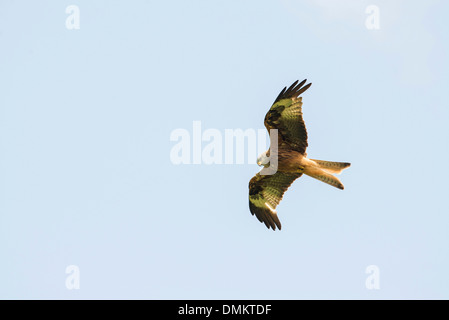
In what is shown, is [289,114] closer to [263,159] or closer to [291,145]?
[291,145]

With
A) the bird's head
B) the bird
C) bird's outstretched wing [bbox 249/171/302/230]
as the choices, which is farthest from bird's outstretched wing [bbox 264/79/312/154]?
bird's outstretched wing [bbox 249/171/302/230]

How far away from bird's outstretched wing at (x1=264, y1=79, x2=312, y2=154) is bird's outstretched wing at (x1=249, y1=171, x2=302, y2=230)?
1.05 meters

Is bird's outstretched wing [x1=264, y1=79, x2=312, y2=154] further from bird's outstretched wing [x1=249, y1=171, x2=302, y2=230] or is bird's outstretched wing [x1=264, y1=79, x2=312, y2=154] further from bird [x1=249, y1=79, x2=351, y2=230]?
bird's outstretched wing [x1=249, y1=171, x2=302, y2=230]

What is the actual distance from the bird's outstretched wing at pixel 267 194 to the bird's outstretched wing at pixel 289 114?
1.05 meters

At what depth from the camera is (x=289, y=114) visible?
32.2 ft

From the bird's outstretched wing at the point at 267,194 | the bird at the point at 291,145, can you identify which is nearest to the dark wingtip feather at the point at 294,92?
the bird at the point at 291,145

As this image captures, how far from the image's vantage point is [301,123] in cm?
980

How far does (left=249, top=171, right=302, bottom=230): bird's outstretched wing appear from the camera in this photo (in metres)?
10.8

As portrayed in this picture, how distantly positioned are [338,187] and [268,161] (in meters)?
1.22

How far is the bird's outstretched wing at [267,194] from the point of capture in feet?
35.5

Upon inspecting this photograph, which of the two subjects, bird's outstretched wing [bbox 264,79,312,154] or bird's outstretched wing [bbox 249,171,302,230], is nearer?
bird's outstretched wing [bbox 264,79,312,154]
